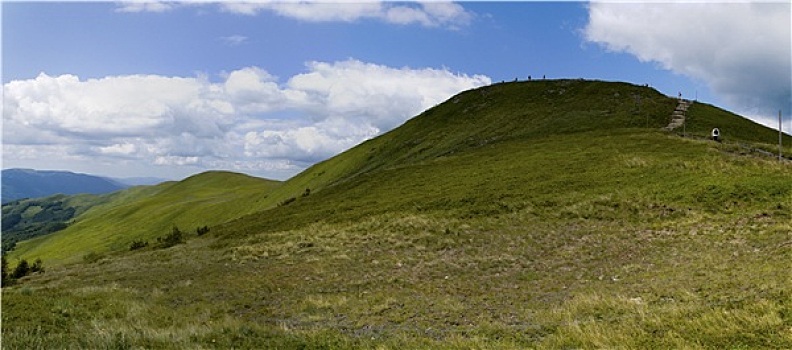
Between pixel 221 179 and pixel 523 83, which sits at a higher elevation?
pixel 523 83

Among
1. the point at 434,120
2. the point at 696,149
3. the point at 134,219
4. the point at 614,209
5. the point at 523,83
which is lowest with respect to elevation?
the point at 134,219

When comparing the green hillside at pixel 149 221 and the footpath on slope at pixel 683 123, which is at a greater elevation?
the footpath on slope at pixel 683 123

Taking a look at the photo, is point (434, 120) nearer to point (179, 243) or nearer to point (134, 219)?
point (179, 243)

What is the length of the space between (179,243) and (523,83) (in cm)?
7690

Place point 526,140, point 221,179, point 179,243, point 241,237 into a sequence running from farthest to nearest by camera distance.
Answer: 1. point 221,179
2. point 526,140
3. point 179,243
4. point 241,237

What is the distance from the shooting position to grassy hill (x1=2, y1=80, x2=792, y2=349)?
1280 cm

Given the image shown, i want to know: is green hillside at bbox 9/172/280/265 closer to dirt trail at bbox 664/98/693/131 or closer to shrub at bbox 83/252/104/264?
shrub at bbox 83/252/104/264

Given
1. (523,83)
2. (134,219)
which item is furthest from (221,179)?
(523,83)

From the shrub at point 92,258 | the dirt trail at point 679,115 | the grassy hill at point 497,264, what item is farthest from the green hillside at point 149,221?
the dirt trail at point 679,115

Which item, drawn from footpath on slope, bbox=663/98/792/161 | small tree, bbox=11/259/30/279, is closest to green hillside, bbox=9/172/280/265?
small tree, bbox=11/259/30/279

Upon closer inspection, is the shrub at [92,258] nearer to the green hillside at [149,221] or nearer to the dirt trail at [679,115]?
→ the green hillside at [149,221]

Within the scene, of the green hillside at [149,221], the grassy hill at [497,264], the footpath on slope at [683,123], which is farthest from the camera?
the green hillside at [149,221]

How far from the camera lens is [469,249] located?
30.5 m

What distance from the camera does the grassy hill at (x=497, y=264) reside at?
1280 centimetres
